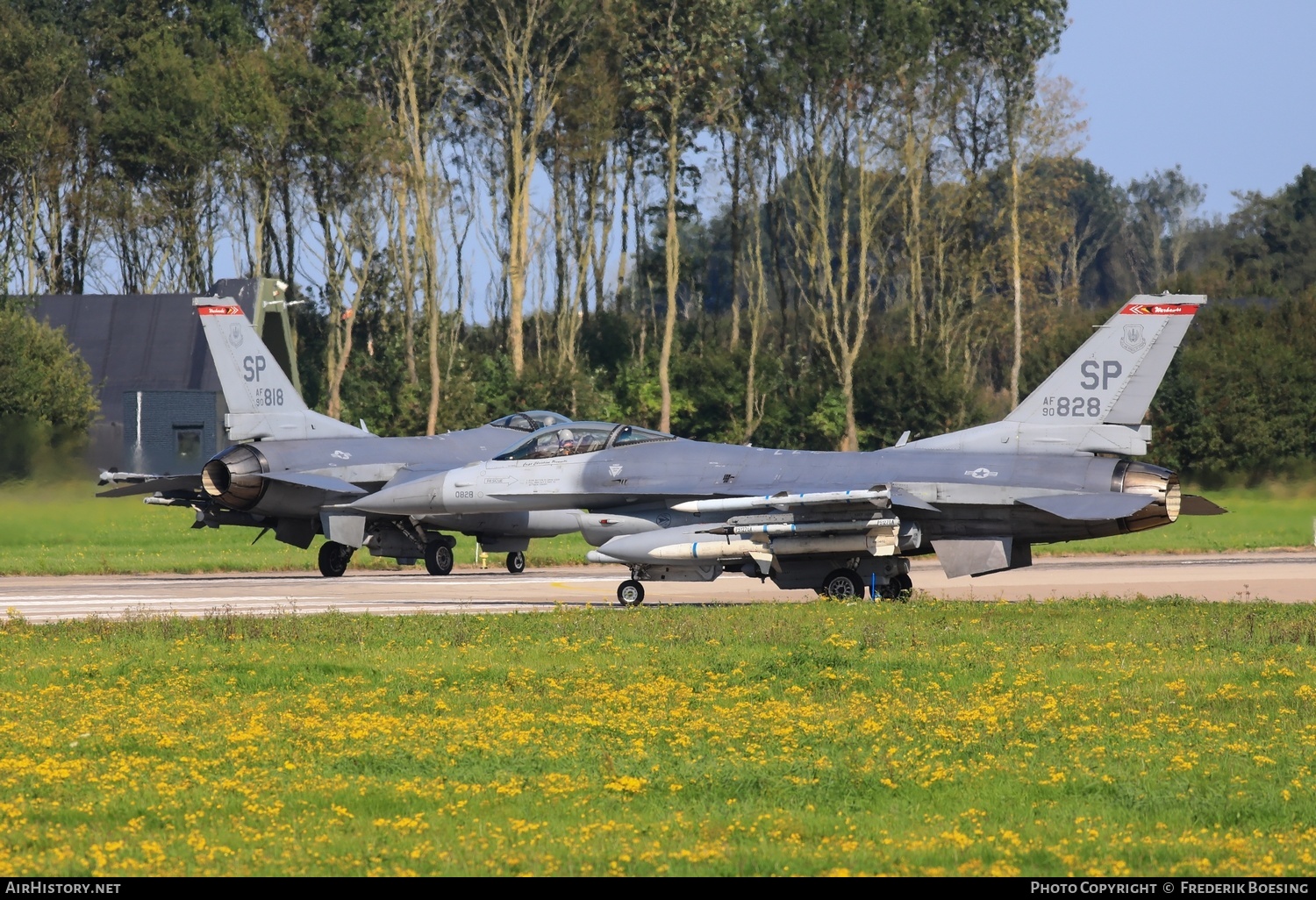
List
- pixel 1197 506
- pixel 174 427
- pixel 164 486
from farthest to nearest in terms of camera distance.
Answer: pixel 174 427 → pixel 164 486 → pixel 1197 506

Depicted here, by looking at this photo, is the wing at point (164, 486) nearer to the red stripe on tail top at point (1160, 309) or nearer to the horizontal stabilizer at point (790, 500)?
the horizontal stabilizer at point (790, 500)

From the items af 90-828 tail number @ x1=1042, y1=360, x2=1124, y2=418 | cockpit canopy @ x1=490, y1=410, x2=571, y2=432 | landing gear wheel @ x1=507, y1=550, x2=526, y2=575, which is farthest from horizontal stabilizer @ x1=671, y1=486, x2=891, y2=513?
landing gear wheel @ x1=507, y1=550, x2=526, y2=575

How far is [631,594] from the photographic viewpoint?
2048 cm

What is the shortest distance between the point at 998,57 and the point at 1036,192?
5.49 metres

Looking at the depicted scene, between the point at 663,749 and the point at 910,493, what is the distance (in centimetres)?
1041

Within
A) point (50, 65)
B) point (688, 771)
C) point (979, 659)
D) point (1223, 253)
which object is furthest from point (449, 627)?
point (1223, 253)

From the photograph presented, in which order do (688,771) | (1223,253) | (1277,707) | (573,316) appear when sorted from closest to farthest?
(688,771) < (1277,707) < (573,316) < (1223,253)

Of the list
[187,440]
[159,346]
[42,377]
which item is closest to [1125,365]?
[187,440]

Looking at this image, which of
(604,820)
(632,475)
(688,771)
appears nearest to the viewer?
(604,820)

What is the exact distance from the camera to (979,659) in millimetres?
14180

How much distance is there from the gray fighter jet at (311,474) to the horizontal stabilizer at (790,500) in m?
6.59

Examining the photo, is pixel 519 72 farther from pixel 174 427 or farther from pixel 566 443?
pixel 566 443

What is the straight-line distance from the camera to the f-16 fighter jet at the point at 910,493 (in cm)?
1942
